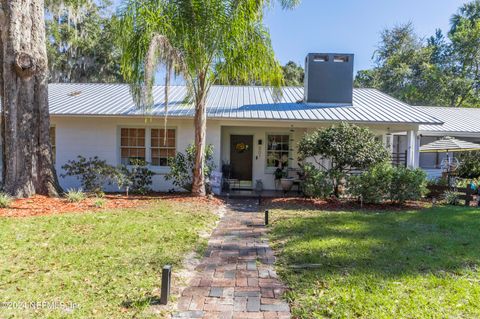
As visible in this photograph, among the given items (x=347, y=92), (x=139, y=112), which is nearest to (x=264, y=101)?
(x=347, y=92)

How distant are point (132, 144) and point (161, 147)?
1.08 m

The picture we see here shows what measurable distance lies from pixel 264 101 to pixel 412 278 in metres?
9.86

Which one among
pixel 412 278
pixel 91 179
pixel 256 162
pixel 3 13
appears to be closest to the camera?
pixel 412 278

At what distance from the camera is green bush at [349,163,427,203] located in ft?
28.5

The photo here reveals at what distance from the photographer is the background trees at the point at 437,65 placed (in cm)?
2670

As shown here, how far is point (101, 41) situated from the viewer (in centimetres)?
2283

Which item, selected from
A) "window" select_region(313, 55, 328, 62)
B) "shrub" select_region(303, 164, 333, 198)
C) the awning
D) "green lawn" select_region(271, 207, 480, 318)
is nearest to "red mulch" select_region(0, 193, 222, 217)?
"shrub" select_region(303, 164, 333, 198)

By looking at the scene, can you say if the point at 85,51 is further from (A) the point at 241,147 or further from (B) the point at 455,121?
(B) the point at 455,121

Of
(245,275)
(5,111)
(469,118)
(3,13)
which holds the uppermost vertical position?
(3,13)

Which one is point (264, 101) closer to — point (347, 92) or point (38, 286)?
point (347, 92)

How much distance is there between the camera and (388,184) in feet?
28.6

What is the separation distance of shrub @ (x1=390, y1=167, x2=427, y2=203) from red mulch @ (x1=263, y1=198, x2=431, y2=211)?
1.14 ft

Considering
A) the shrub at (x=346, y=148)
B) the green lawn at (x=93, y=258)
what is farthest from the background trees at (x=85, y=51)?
the green lawn at (x=93, y=258)

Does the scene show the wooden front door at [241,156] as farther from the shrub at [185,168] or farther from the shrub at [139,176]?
the shrub at [139,176]
